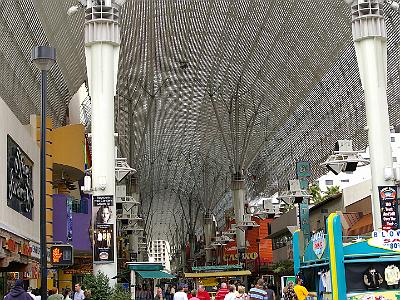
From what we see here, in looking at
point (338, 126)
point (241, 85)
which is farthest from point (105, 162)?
point (338, 126)

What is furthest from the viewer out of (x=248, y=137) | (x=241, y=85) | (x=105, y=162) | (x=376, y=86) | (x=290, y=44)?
(x=248, y=137)

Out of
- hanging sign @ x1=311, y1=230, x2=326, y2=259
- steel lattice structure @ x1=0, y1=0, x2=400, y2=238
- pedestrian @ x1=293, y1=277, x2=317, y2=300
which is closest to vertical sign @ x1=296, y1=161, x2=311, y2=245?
steel lattice structure @ x1=0, y1=0, x2=400, y2=238

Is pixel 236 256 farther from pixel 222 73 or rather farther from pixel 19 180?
pixel 19 180

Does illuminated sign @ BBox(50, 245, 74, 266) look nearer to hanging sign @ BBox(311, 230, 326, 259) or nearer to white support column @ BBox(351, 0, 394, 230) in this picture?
hanging sign @ BBox(311, 230, 326, 259)

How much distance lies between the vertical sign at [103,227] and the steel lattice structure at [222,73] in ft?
30.6

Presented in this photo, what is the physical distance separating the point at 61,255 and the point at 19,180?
15.2 meters

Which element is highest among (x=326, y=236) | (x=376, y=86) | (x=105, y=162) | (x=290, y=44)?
(x=290, y=44)

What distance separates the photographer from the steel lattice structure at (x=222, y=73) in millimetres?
42750

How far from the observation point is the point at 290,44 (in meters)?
50.7

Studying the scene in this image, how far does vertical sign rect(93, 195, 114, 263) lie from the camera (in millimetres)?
28234

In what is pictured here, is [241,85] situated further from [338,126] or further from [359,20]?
[359,20]

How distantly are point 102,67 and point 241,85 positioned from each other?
3284 centimetres

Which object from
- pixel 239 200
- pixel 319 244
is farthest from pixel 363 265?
pixel 239 200

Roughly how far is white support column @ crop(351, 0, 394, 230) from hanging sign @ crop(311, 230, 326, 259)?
11698mm
